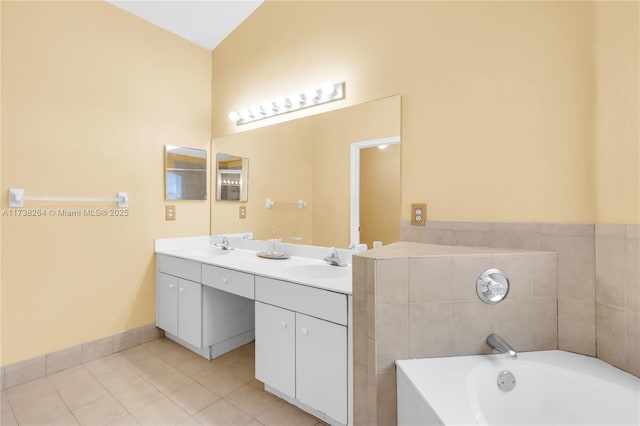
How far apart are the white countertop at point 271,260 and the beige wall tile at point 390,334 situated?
0.75 ft

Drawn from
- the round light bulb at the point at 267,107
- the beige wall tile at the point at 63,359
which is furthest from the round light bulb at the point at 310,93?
the beige wall tile at the point at 63,359

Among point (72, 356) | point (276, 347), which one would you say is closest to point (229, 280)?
point (276, 347)

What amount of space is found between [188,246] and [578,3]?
289cm

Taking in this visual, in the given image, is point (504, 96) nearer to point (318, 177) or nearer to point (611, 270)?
point (611, 270)

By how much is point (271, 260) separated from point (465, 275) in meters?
1.33

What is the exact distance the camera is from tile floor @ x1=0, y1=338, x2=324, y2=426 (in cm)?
159

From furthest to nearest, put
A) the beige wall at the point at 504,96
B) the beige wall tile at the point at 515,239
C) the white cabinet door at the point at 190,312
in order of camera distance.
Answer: the white cabinet door at the point at 190,312 → the beige wall tile at the point at 515,239 → the beige wall at the point at 504,96

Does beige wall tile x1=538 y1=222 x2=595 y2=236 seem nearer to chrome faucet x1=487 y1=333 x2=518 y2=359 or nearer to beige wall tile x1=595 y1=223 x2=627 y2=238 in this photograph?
beige wall tile x1=595 y1=223 x2=627 y2=238

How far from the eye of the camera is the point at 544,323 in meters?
1.24

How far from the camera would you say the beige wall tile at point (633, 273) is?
3.43ft

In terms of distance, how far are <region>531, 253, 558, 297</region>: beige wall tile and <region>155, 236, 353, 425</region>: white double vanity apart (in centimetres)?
77

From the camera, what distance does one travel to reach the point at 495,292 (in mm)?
1199

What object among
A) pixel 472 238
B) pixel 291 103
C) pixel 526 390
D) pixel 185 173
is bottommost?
pixel 526 390

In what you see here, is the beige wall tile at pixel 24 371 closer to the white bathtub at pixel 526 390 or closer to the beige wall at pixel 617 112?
the white bathtub at pixel 526 390
